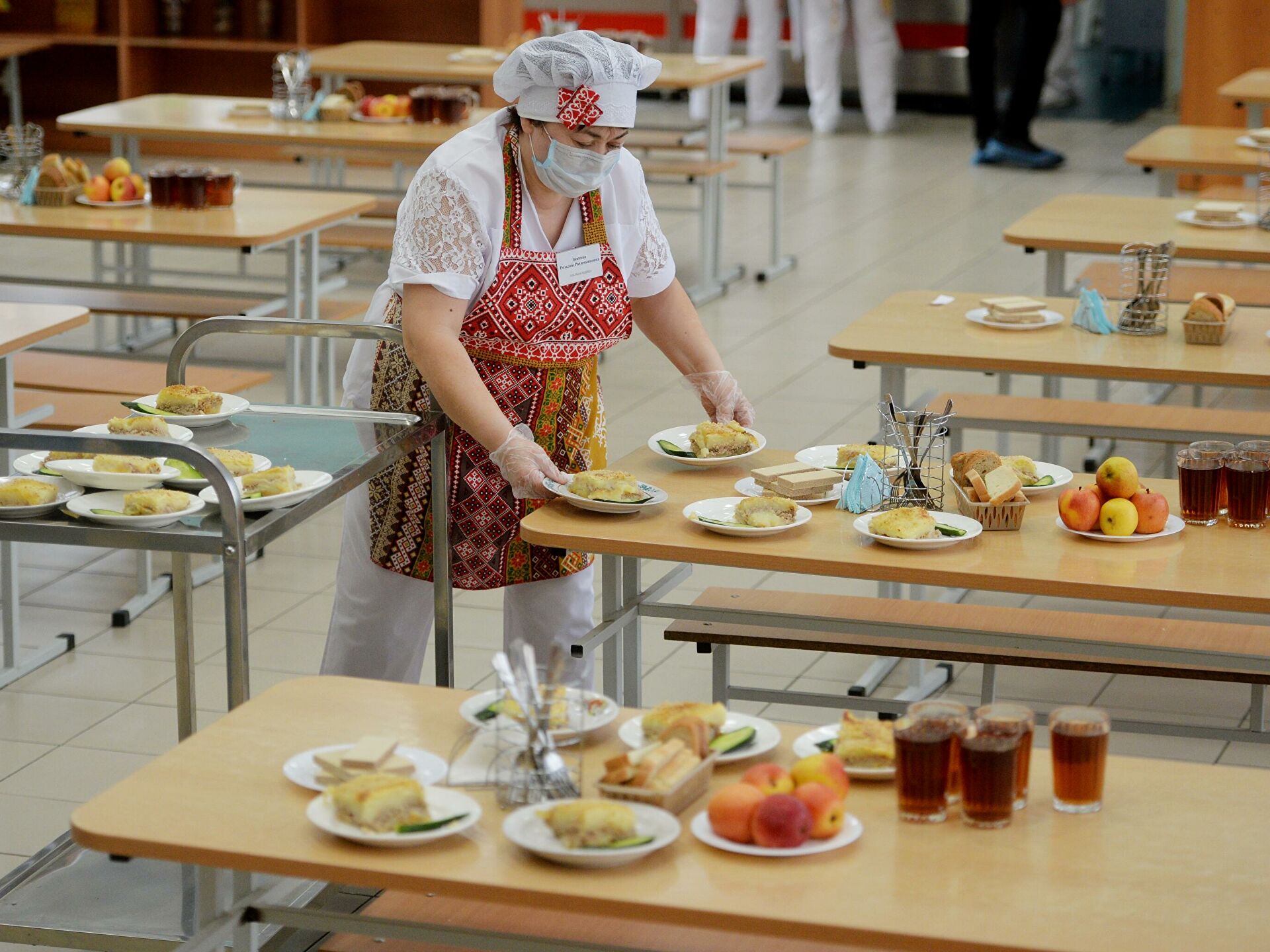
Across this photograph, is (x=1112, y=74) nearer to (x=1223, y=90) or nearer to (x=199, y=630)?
(x=1223, y=90)

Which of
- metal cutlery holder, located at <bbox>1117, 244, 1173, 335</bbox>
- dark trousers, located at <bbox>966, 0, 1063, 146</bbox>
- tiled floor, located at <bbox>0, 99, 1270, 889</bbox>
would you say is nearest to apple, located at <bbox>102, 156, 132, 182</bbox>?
tiled floor, located at <bbox>0, 99, 1270, 889</bbox>

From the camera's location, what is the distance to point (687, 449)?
334cm

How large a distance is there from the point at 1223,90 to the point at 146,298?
446cm

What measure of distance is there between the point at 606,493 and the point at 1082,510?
755mm

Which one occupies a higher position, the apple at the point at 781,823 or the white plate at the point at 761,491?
the white plate at the point at 761,491

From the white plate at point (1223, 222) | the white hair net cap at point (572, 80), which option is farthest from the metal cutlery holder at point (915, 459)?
the white plate at point (1223, 222)

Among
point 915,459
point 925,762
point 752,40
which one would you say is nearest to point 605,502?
point 915,459

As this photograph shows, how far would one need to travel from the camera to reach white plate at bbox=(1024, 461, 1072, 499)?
10.2 feet

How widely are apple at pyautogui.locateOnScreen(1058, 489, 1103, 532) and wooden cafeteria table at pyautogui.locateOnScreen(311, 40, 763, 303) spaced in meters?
5.32

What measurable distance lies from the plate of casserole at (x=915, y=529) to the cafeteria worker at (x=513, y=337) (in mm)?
509

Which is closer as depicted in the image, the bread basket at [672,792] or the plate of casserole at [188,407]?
the bread basket at [672,792]

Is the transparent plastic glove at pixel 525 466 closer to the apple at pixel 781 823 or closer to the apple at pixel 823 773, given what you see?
the apple at pixel 823 773

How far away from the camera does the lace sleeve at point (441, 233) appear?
3041 millimetres

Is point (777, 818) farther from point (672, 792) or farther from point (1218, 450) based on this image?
point (1218, 450)
